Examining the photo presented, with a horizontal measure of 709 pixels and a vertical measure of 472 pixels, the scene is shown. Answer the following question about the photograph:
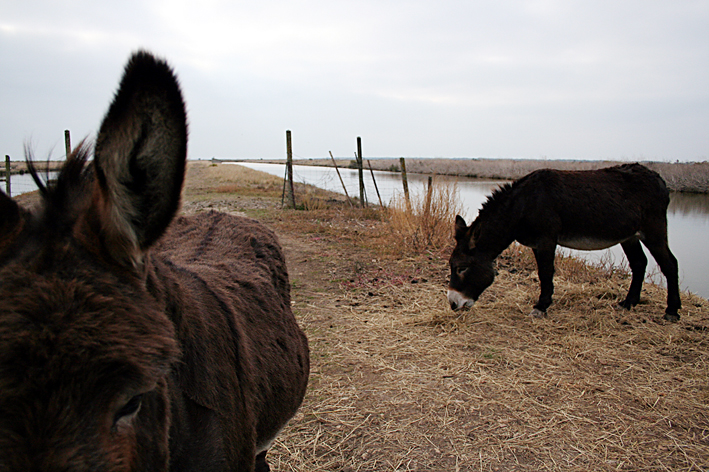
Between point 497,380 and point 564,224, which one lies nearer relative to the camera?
point 497,380

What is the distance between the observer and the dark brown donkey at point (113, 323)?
0.80m

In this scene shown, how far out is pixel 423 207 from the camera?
862 centimetres

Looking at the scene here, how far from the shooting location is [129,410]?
96cm

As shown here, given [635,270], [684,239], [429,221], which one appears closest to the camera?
[635,270]

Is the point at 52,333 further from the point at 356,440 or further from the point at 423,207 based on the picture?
the point at 423,207

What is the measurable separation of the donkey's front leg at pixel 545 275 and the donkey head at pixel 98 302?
5.05m

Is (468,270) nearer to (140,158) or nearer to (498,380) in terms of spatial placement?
(498,380)

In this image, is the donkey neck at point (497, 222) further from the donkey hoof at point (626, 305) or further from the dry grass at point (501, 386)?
the donkey hoof at point (626, 305)

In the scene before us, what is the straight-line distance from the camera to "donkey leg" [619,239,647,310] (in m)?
5.48

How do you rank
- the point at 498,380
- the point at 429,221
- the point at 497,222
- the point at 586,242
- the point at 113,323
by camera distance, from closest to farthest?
the point at 113,323 → the point at 498,380 → the point at 586,242 → the point at 497,222 → the point at 429,221

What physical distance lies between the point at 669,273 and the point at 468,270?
2.60m

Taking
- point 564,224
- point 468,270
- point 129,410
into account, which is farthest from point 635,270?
point 129,410

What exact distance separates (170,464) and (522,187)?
5.24m

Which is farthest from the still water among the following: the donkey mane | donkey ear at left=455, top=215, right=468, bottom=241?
donkey ear at left=455, top=215, right=468, bottom=241
